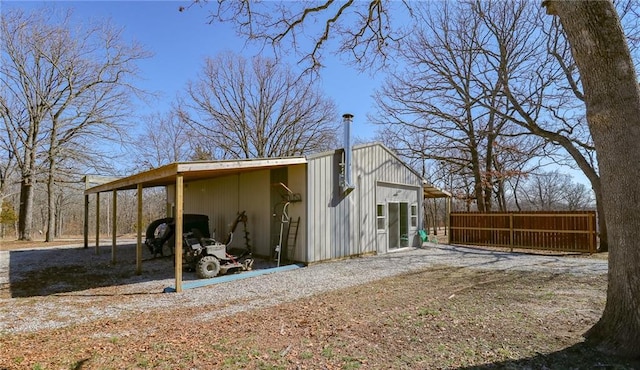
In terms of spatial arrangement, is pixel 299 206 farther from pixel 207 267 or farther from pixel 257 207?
pixel 207 267

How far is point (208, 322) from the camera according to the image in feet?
15.0

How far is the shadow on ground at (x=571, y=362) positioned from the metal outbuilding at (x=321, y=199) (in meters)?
5.87

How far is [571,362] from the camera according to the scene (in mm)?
3119

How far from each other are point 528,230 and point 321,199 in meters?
8.06

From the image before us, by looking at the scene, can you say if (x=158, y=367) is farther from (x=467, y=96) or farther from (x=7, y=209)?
(x=7, y=209)

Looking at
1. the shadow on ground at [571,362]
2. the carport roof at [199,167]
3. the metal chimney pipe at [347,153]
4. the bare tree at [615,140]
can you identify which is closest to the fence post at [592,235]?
the metal chimney pipe at [347,153]

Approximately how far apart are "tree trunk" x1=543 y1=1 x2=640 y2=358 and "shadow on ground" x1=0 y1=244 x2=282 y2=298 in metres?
7.17

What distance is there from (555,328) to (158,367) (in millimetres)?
4209

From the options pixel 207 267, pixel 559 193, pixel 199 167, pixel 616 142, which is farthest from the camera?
pixel 559 193

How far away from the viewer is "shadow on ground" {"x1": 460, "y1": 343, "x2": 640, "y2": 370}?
3021 millimetres

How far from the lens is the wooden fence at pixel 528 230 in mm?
11438

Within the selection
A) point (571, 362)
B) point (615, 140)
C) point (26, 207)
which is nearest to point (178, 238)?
point (571, 362)

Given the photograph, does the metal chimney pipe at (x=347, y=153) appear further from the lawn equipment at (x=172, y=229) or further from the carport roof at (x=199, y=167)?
the lawn equipment at (x=172, y=229)

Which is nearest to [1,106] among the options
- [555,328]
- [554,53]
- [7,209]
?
[7,209]
